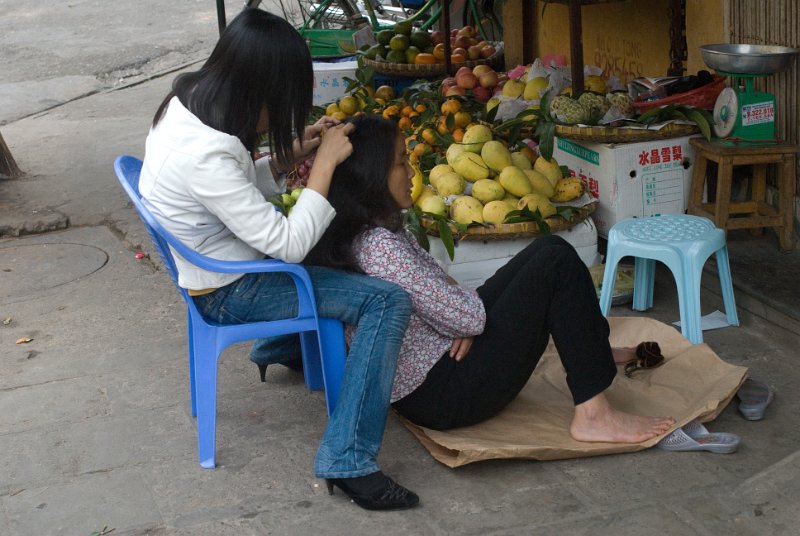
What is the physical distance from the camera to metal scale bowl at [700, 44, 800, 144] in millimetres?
A: 3789

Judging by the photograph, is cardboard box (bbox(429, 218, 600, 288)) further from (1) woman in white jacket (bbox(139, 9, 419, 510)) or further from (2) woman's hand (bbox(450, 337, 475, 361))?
(1) woman in white jacket (bbox(139, 9, 419, 510))

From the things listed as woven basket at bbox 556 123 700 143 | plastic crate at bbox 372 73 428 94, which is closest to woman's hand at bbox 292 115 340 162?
woven basket at bbox 556 123 700 143

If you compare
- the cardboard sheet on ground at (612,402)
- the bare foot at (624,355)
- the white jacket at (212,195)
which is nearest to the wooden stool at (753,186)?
the cardboard sheet on ground at (612,402)

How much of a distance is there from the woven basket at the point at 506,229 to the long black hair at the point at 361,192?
1102 mm

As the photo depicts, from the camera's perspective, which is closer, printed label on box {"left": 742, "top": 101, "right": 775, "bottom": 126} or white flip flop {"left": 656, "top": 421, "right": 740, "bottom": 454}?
white flip flop {"left": 656, "top": 421, "right": 740, "bottom": 454}

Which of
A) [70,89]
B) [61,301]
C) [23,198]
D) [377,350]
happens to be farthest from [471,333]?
[70,89]

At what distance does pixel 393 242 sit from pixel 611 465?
0.86m

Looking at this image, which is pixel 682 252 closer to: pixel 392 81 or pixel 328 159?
pixel 328 159

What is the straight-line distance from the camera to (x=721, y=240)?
3.42 m

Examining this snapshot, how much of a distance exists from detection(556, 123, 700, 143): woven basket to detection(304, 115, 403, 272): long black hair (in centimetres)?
164

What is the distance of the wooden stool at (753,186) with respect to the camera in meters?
3.91

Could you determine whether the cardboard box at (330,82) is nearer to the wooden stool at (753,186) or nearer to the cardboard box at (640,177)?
the cardboard box at (640,177)

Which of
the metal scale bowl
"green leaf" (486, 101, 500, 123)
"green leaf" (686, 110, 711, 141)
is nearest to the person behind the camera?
the metal scale bowl

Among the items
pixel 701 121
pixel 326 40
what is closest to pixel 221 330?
pixel 701 121
